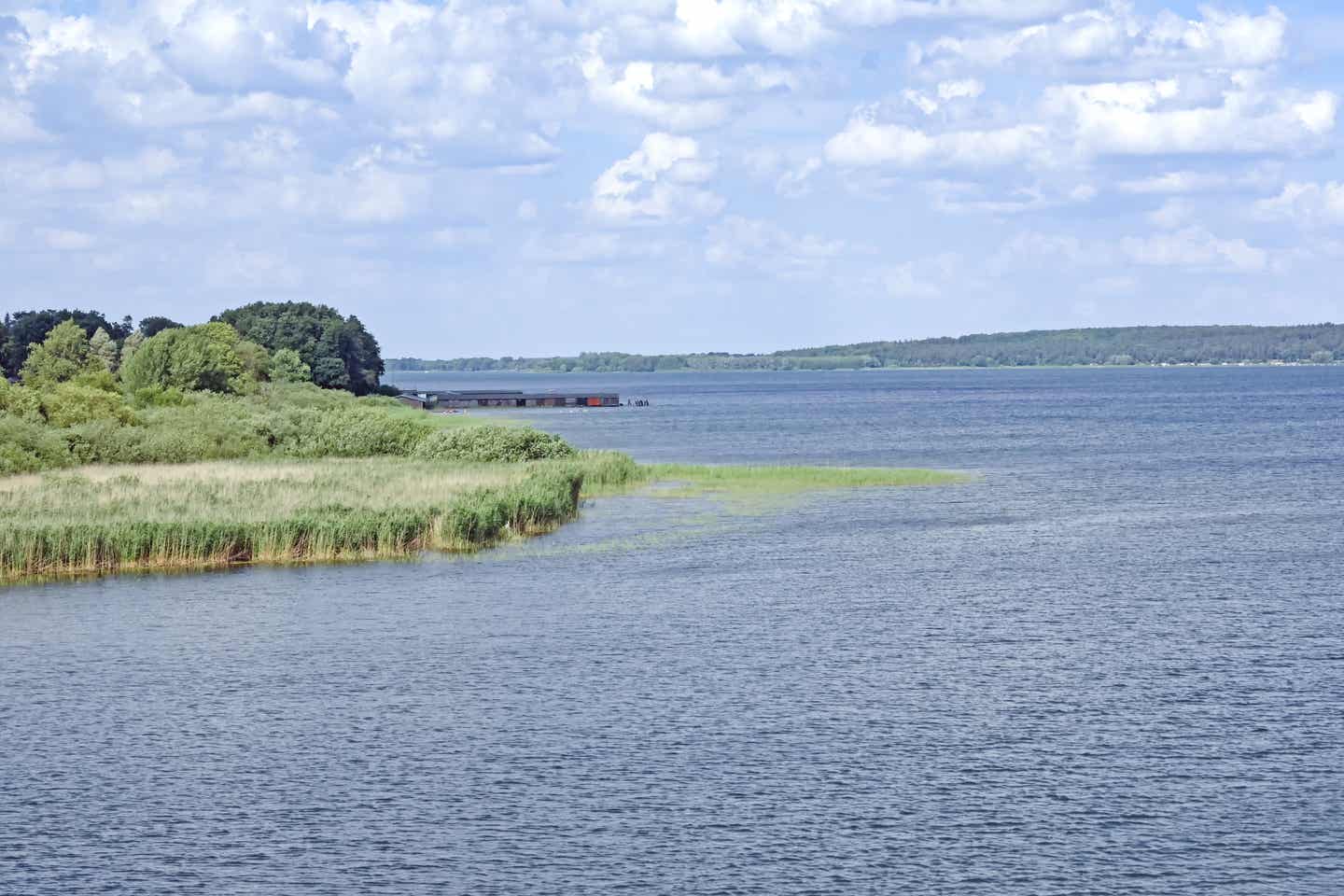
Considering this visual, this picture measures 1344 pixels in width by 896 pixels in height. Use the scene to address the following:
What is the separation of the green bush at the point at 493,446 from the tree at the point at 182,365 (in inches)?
1773

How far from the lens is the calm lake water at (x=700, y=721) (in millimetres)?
28844

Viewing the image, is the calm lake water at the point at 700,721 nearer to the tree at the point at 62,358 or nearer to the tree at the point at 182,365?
the tree at the point at 182,365

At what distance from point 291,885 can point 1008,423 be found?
14855cm

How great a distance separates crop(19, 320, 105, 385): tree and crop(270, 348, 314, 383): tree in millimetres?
Answer: 25484

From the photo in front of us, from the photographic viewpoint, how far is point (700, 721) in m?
37.8

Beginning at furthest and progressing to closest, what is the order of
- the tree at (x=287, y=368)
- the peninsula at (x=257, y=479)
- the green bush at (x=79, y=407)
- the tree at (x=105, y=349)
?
the tree at (x=287, y=368) → the tree at (x=105, y=349) → the green bush at (x=79, y=407) → the peninsula at (x=257, y=479)

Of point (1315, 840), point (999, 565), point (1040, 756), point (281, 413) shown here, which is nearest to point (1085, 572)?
point (999, 565)

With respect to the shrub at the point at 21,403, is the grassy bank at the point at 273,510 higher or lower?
lower

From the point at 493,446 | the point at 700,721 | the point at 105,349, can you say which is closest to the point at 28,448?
the point at 493,446

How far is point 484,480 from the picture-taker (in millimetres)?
81000

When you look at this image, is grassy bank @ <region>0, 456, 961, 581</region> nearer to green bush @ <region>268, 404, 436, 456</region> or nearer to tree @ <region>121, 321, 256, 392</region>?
green bush @ <region>268, 404, 436, 456</region>

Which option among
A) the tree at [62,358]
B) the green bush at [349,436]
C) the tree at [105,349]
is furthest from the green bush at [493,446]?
the tree at [105,349]

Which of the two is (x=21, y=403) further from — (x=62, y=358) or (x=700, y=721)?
(x=700, y=721)

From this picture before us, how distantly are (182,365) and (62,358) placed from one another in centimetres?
2047
